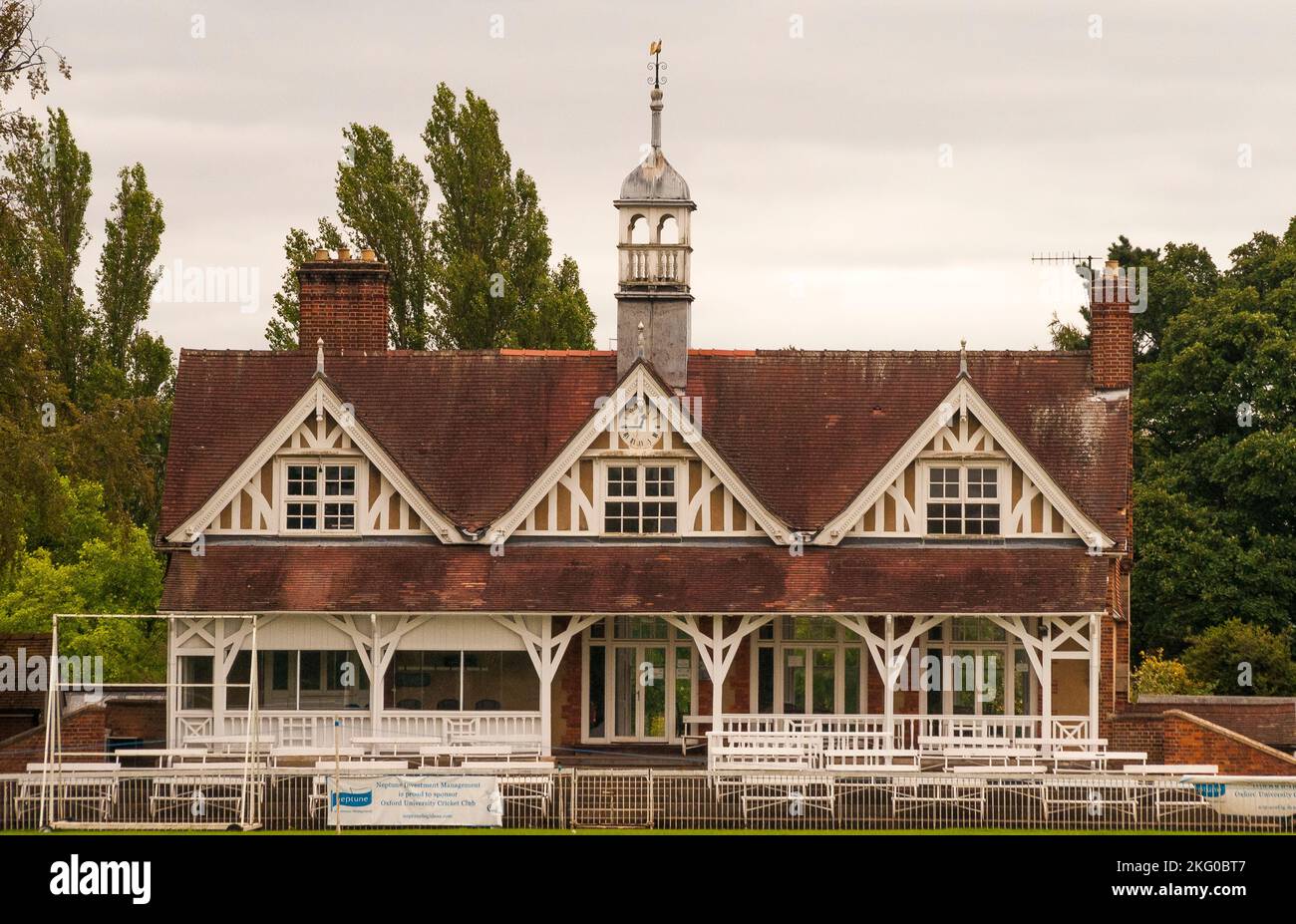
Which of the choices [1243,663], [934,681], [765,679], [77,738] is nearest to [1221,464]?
[1243,663]

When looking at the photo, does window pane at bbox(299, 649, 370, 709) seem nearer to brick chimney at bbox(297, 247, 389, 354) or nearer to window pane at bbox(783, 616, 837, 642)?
brick chimney at bbox(297, 247, 389, 354)

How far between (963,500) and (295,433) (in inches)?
399

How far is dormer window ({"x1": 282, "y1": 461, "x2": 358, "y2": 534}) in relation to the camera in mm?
38125

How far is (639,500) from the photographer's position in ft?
125

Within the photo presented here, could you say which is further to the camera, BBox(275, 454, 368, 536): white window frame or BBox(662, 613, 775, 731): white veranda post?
BBox(275, 454, 368, 536): white window frame

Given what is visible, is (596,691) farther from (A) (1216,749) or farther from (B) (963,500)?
(A) (1216,749)

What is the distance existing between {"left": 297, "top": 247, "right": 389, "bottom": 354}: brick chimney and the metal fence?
1074 centimetres

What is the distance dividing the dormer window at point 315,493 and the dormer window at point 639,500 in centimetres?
394

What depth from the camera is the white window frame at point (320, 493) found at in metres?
38.1

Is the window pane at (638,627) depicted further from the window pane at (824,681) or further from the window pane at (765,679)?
the window pane at (824,681)

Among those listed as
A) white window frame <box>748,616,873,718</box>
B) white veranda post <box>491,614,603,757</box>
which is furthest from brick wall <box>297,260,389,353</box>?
white window frame <box>748,616,873,718</box>

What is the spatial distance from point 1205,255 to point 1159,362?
4619 millimetres

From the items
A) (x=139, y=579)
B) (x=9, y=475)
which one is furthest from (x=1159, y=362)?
(x=9, y=475)

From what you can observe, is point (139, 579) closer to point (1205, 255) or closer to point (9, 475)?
point (9, 475)
